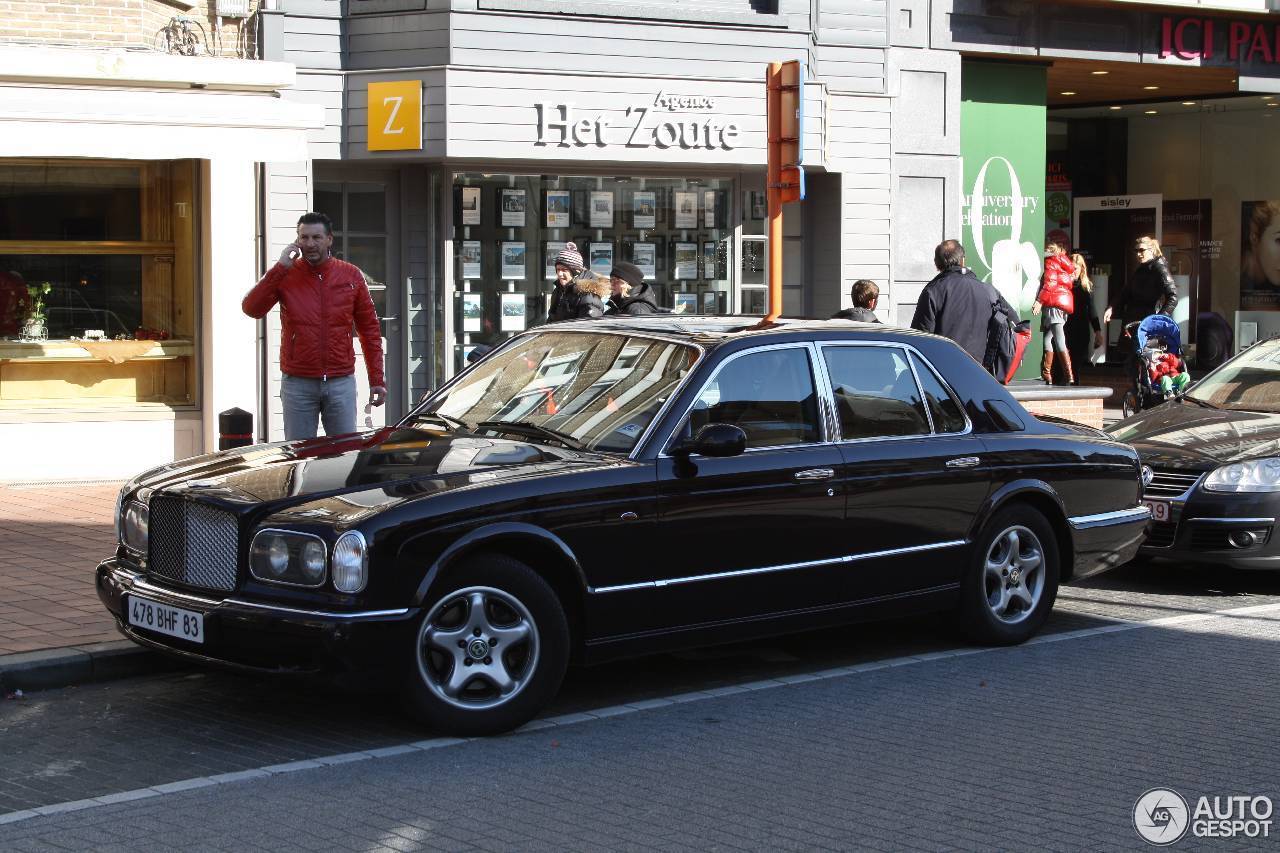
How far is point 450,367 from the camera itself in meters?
15.1

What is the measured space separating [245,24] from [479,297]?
3141 mm

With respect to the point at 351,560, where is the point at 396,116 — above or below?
above

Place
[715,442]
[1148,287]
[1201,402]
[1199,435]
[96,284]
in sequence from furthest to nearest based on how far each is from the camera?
[1148,287] < [96,284] < [1201,402] < [1199,435] < [715,442]

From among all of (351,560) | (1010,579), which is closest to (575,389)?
(351,560)

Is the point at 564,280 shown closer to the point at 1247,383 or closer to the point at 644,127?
the point at 644,127

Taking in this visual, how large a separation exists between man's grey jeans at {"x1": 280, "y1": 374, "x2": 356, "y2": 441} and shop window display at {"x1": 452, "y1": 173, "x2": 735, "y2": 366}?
548 centimetres

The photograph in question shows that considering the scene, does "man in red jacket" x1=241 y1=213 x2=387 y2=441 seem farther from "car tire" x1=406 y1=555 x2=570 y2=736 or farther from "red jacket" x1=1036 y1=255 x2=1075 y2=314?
"red jacket" x1=1036 y1=255 x2=1075 y2=314

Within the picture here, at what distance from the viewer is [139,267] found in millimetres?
13445

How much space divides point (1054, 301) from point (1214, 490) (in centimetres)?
941

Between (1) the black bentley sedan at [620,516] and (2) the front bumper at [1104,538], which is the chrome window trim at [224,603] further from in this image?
(2) the front bumper at [1104,538]

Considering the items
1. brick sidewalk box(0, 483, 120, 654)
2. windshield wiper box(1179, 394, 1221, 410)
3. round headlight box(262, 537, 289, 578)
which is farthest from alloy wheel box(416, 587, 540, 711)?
windshield wiper box(1179, 394, 1221, 410)

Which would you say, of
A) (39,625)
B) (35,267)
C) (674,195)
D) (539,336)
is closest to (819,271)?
(674,195)

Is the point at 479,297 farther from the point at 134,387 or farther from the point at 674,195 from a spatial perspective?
the point at 134,387
